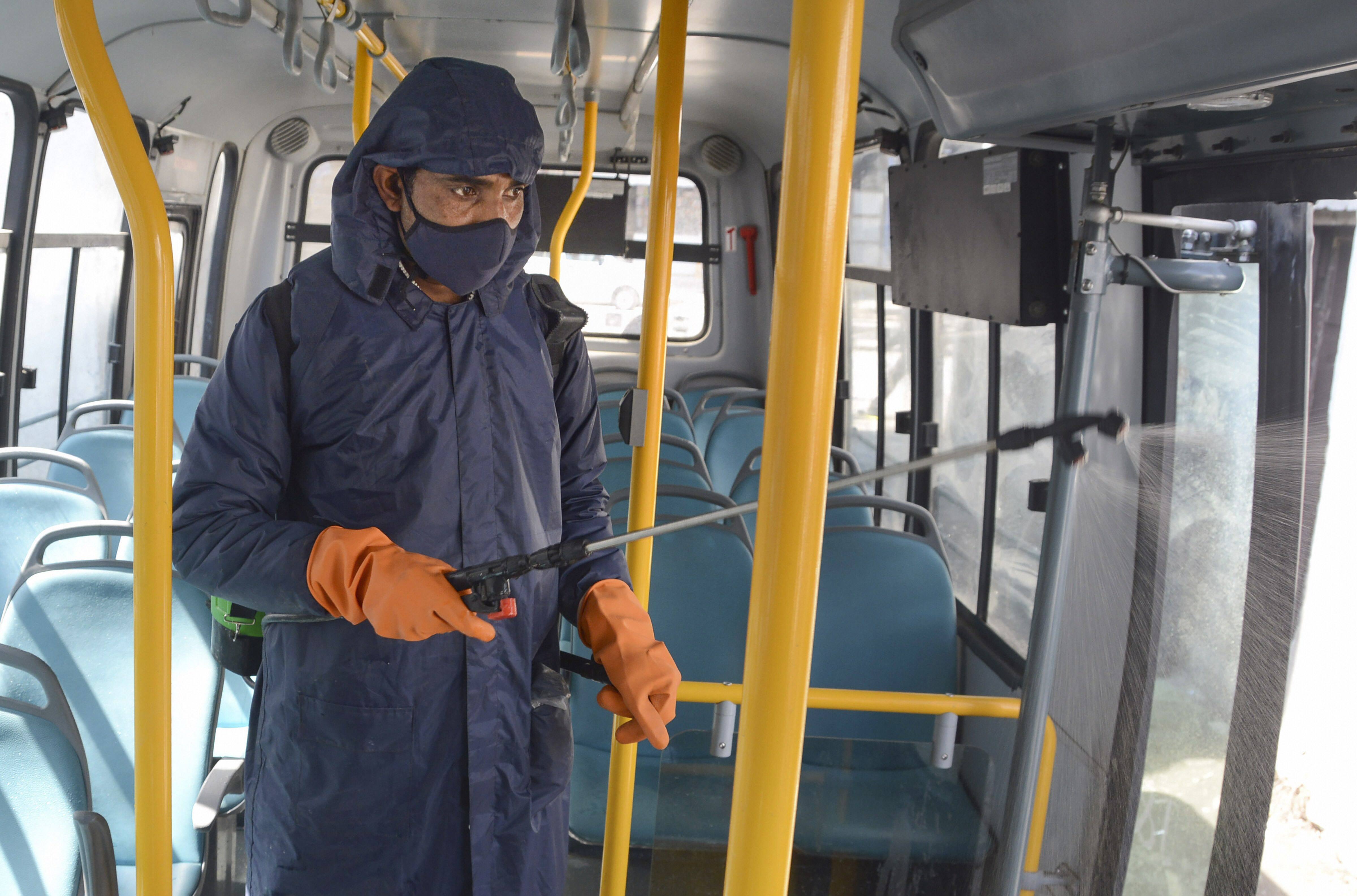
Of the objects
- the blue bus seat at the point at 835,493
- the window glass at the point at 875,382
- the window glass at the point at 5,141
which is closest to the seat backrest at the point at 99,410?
the window glass at the point at 5,141

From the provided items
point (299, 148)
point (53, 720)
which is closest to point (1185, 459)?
point (53, 720)

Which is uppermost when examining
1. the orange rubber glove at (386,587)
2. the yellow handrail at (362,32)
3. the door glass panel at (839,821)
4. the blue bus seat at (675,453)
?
the yellow handrail at (362,32)

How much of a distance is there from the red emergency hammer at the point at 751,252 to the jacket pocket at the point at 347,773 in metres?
6.24

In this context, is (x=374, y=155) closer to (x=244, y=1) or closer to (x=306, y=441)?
(x=306, y=441)

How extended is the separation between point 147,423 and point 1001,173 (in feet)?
6.57

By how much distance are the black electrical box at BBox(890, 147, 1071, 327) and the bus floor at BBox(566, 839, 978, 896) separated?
1228mm

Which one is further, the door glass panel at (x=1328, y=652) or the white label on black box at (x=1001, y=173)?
the white label on black box at (x=1001, y=173)

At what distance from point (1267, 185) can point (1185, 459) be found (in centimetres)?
63

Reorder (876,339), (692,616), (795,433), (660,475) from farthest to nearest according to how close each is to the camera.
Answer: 1. (876,339)
2. (660,475)
3. (692,616)
4. (795,433)

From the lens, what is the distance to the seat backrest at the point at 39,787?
164cm

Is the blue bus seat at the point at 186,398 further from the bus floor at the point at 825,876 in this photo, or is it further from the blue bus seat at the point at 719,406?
the bus floor at the point at 825,876

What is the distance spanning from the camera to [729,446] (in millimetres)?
5145

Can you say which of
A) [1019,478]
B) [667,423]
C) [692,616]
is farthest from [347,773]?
[667,423]

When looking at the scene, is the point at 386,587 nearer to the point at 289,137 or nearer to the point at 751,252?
the point at 751,252
